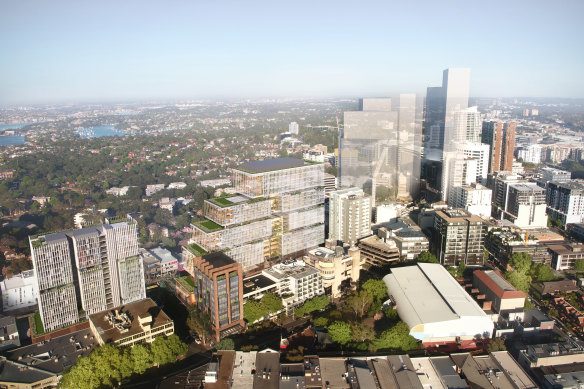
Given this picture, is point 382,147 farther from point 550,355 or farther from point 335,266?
point 550,355

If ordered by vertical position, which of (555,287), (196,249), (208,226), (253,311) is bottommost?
(555,287)

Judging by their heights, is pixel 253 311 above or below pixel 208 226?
below

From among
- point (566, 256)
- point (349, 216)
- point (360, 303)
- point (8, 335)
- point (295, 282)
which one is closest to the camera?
point (8, 335)

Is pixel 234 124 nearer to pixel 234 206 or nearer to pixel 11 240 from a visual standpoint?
pixel 11 240

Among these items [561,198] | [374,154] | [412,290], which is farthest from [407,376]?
[561,198]

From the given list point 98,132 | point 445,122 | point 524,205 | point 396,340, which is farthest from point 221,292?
point 98,132

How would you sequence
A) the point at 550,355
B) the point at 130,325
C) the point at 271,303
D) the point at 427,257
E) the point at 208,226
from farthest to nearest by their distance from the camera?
the point at 427,257
the point at 208,226
the point at 271,303
the point at 130,325
the point at 550,355

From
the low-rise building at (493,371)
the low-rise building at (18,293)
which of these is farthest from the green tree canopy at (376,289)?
the low-rise building at (18,293)
